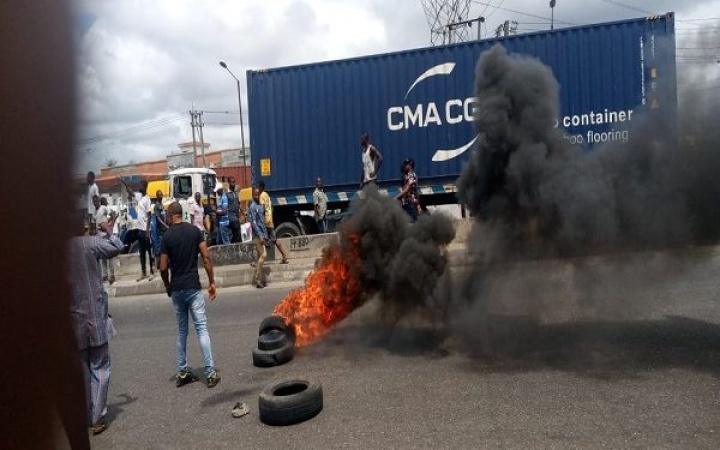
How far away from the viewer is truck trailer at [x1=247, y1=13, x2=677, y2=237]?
13.2 m

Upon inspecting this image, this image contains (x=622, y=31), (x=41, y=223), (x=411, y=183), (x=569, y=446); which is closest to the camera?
(x=41, y=223)

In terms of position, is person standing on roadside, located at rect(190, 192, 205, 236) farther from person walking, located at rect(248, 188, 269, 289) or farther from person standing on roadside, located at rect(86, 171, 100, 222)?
person standing on roadside, located at rect(86, 171, 100, 222)

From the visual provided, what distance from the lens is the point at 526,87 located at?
255 inches

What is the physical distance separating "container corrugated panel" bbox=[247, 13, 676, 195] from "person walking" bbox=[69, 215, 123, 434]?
1022 centimetres

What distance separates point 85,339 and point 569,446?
4.06 meters

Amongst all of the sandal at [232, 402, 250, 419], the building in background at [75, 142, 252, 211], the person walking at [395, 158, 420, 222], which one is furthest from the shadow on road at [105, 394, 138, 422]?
the building in background at [75, 142, 252, 211]

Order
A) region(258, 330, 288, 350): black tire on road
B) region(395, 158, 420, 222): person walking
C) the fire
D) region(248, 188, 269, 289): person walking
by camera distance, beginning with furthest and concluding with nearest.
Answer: region(248, 188, 269, 289): person walking
region(395, 158, 420, 222): person walking
the fire
region(258, 330, 288, 350): black tire on road

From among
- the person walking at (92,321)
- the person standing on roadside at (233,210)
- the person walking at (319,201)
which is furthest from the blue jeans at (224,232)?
the person walking at (92,321)

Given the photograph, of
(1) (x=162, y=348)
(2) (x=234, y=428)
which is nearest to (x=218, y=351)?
(1) (x=162, y=348)

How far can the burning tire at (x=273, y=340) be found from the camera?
6.57 metres

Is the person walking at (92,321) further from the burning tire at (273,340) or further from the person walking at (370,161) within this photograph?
the person walking at (370,161)

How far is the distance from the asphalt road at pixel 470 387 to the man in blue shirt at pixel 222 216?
7.52 metres

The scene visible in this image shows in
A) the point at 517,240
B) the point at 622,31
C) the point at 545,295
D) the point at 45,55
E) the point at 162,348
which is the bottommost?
the point at 162,348

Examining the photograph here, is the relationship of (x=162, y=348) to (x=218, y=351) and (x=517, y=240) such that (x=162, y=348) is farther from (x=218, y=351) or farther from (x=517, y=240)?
(x=517, y=240)
